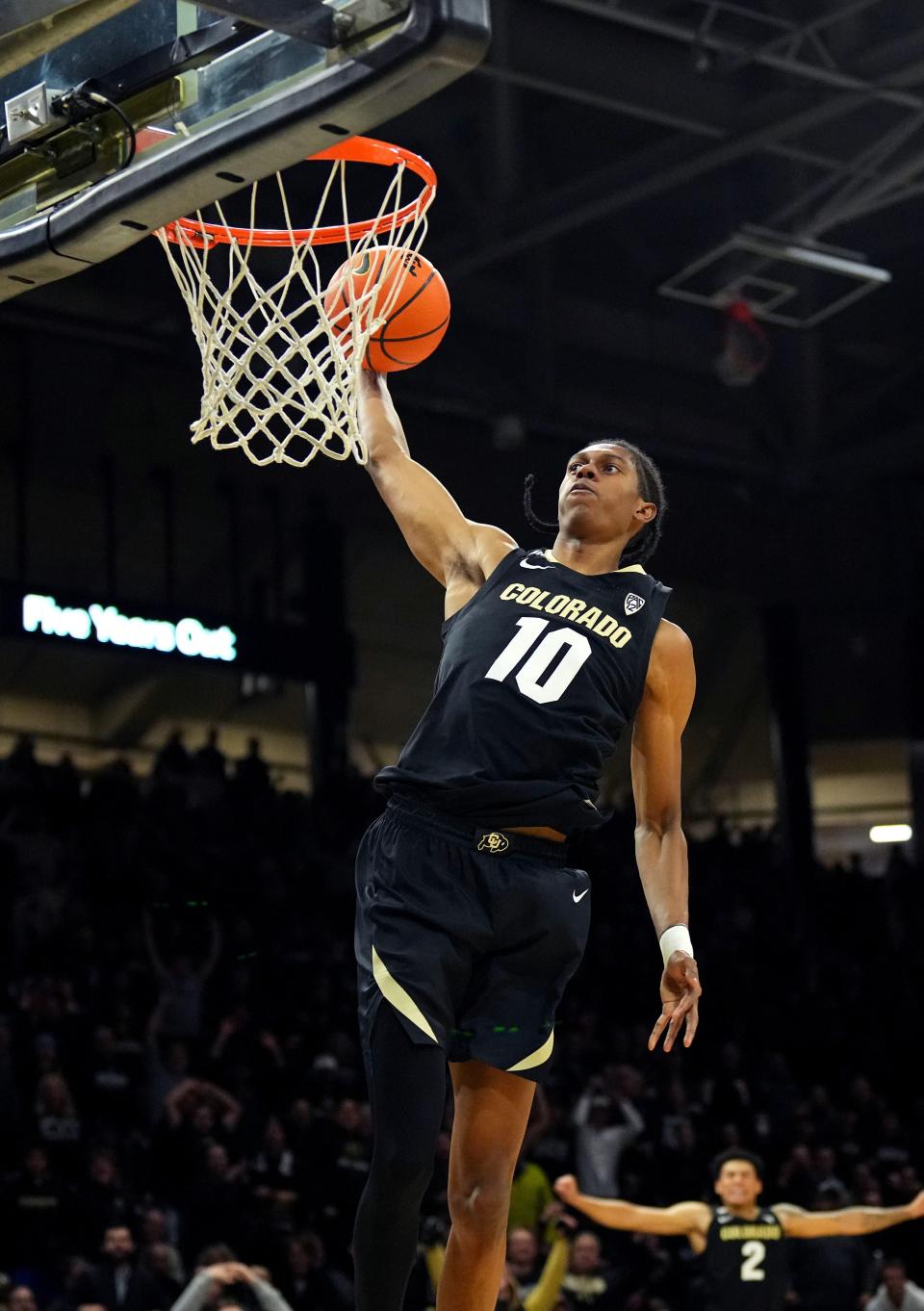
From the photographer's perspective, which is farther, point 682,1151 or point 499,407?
point 499,407

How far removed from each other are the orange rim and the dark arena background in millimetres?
3941

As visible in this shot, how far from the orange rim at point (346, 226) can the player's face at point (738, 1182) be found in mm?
5685

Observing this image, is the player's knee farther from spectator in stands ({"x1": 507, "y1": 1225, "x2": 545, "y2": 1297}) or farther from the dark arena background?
spectator in stands ({"x1": 507, "y1": 1225, "x2": 545, "y2": 1297})

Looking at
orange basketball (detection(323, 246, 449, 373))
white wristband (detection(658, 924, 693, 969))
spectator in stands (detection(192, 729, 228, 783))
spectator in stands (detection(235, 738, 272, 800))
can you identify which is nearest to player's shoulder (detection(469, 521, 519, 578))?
orange basketball (detection(323, 246, 449, 373))

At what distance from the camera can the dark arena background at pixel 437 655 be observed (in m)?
11.7

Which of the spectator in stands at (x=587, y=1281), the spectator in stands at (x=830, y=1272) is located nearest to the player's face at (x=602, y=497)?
the spectator in stands at (x=587, y=1281)

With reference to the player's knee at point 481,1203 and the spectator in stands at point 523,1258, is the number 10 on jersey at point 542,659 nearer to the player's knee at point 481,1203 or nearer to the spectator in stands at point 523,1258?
the player's knee at point 481,1203

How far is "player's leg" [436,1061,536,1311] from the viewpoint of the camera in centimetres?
394

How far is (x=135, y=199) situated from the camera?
13.0 feet

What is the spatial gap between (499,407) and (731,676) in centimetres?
585

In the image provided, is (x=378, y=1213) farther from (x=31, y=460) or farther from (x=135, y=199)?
(x=31, y=460)

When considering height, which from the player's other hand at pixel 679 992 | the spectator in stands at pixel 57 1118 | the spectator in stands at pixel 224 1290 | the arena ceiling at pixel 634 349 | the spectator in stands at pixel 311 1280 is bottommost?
the spectator in stands at pixel 311 1280

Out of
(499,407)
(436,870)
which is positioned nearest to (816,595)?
(499,407)

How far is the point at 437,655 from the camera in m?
19.8
